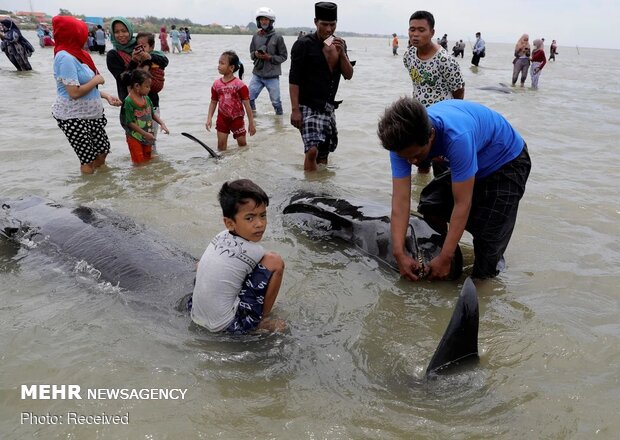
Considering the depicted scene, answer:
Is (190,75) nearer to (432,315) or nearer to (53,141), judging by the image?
(53,141)

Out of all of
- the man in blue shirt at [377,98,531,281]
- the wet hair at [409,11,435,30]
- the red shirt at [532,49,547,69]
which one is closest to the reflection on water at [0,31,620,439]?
the man in blue shirt at [377,98,531,281]

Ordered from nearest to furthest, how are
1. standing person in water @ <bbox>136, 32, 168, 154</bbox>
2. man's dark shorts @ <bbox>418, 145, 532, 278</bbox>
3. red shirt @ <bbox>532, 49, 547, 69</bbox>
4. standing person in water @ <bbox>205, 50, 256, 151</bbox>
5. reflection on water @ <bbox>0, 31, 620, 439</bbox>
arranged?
1. reflection on water @ <bbox>0, 31, 620, 439</bbox>
2. man's dark shorts @ <bbox>418, 145, 532, 278</bbox>
3. standing person in water @ <bbox>136, 32, 168, 154</bbox>
4. standing person in water @ <bbox>205, 50, 256, 151</bbox>
5. red shirt @ <bbox>532, 49, 547, 69</bbox>

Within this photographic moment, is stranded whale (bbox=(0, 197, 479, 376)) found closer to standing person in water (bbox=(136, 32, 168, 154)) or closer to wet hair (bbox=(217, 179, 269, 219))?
wet hair (bbox=(217, 179, 269, 219))

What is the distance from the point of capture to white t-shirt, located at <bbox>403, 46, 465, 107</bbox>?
5277 mm

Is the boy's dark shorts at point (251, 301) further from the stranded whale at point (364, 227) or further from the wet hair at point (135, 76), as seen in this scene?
the wet hair at point (135, 76)

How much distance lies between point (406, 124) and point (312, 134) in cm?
335

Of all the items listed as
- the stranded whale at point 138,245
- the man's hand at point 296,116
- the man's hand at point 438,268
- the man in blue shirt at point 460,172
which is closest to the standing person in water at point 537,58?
the man's hand at point 296,116

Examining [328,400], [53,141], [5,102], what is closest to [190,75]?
[5,102]

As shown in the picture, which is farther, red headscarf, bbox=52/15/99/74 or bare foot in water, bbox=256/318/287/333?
red headscarf, bbox=52/15/99/74

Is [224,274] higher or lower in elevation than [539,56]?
lower

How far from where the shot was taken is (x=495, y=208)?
3379mm

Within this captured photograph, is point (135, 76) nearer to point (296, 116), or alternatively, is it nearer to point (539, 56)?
point (296, 116)

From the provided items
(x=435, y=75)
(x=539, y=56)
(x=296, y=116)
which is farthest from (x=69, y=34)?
(x=539, y=56)

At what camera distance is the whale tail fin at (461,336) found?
98.1 inches
